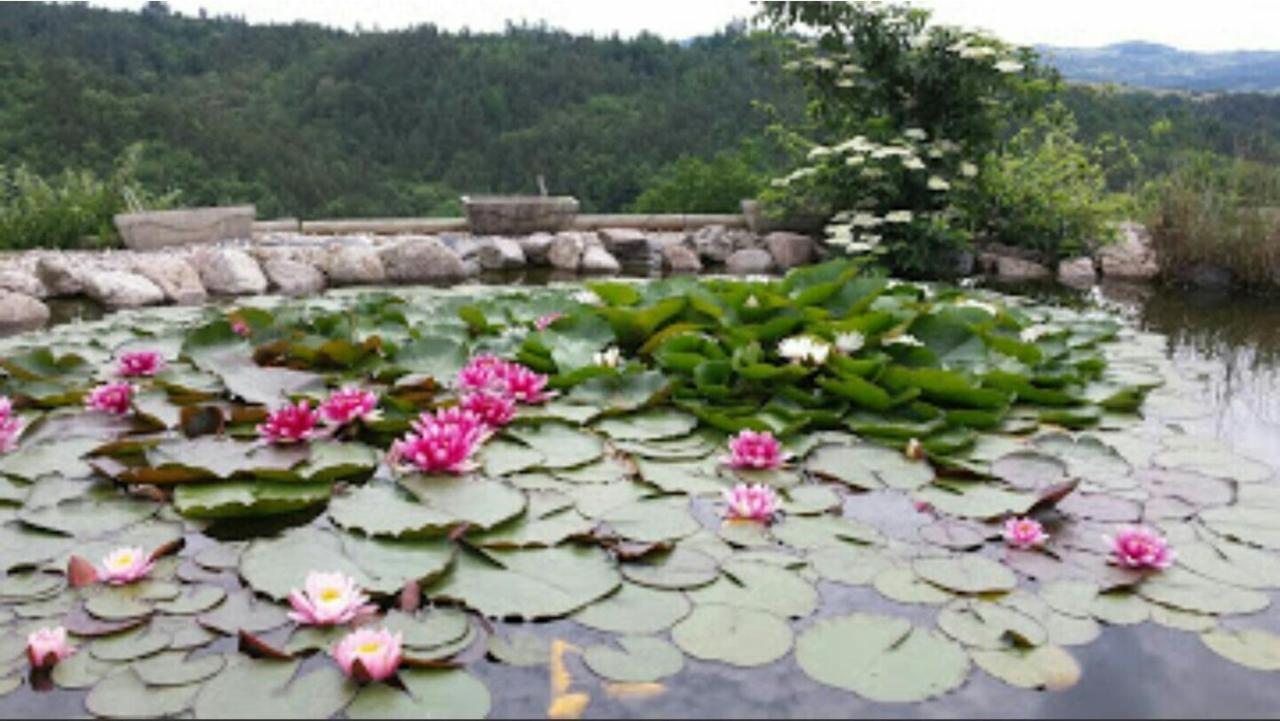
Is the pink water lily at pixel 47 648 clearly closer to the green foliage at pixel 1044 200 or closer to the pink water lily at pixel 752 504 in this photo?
the pink water lily at pixel 752 504

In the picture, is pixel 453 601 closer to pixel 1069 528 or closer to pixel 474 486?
pixel 474 486

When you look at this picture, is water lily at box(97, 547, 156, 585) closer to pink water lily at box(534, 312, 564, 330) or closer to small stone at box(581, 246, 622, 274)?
pink water lily at box(534, 312, 564, 330)

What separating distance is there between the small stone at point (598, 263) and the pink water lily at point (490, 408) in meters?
4.47

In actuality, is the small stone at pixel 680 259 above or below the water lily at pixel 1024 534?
below

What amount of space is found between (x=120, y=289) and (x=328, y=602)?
4508 millimetres

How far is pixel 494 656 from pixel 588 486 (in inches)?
24.3

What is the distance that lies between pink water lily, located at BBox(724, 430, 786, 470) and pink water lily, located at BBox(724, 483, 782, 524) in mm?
183

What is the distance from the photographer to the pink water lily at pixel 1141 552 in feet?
5.42

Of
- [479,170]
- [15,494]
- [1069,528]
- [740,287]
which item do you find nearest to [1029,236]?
[740,287]

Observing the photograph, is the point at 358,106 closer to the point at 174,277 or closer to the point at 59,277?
the point at 174,277

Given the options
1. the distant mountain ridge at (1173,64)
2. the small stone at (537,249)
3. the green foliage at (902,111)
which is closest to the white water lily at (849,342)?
the green foliage at (902,111)

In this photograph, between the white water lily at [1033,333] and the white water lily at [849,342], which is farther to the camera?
the white water lily at [1033,333]

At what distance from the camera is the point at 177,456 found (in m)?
1.98

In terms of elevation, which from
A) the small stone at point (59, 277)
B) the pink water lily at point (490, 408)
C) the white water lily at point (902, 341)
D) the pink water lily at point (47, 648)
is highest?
the white water lily at point (902, 341)
